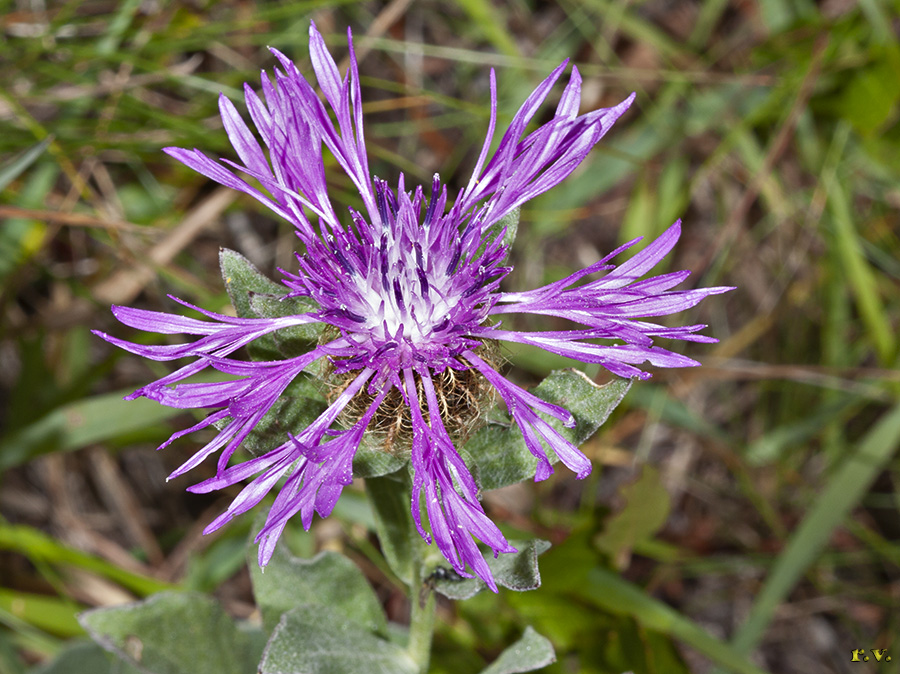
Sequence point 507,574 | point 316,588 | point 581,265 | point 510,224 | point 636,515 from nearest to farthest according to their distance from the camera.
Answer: point 507,574 < point 510,224 < point 316,588 < point 636,515 < point 581,265

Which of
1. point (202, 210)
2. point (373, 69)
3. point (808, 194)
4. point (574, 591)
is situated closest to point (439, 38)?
point (373, 69)

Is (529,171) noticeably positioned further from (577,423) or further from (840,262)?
(840,262)

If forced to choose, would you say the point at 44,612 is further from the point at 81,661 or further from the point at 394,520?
the point at 394,520

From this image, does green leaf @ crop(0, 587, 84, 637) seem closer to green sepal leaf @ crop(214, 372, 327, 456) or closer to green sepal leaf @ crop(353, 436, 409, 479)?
green sepal leaf @ crop(214, 372, 327, 456)

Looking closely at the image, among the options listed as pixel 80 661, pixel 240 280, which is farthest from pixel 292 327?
pixel 80 661

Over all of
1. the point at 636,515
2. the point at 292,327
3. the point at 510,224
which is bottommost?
the point at 636,515

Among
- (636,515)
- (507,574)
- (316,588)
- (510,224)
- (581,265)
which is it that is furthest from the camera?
(581,265)

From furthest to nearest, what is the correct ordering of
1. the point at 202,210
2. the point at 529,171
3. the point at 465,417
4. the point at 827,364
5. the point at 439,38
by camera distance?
the point at 439,38 < the point at 827,364 < the point at 202,210 < the point at 529,171 < the point at 465,417
